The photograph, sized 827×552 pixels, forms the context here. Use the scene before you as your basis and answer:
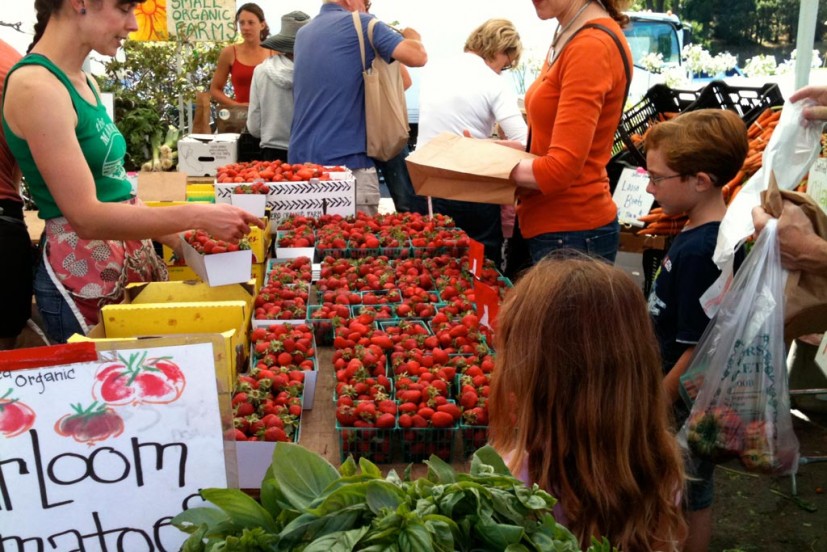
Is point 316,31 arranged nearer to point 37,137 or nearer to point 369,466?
point 37,137

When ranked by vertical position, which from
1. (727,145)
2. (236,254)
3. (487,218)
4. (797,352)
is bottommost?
(797,352)

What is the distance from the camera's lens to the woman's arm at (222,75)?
6.63m

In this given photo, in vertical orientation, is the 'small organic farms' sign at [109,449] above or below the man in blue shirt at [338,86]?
below

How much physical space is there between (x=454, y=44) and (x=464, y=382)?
8.42 m

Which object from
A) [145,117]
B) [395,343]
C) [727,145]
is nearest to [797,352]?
[727,145]

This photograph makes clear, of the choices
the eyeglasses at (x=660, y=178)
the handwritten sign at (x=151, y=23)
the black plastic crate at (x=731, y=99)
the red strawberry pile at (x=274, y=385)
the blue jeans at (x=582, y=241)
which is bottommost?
the red strawberry pile at (x=274, y=385)

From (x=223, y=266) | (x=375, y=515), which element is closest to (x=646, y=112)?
(x=223, y=266)

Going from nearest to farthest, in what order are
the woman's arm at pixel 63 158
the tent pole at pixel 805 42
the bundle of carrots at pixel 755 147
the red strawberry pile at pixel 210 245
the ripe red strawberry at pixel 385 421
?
the ripe red strawberry at pixel 385 421, the woman's arm at pixel 63 158, the red strawberry pile at pixel 210 245, the tent pole at pixel 805 42, the bundle of carrots at pixel 755 147

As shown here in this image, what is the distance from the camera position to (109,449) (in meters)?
1.40

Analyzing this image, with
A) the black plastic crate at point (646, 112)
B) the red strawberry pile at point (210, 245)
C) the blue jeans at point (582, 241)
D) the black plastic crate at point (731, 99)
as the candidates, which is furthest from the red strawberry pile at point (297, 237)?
the black plastic crate at point (731, 99)

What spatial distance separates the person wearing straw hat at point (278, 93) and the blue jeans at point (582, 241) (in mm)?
2987

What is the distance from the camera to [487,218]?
456 centimetres

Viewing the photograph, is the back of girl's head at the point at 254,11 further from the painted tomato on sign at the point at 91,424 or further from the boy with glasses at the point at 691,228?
the painted tomato on sign at the point at 91,424

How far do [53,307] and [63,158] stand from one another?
501mm
